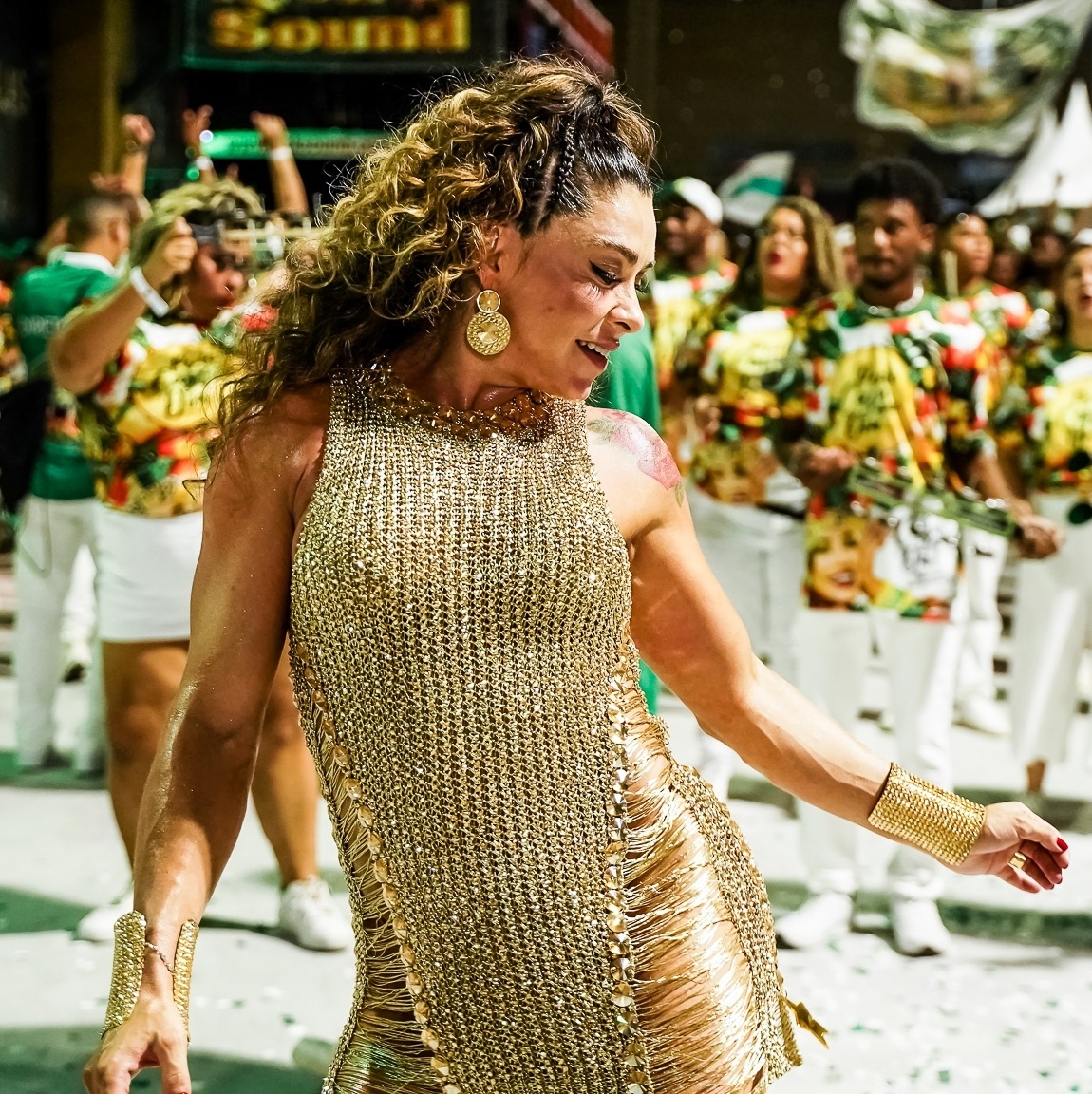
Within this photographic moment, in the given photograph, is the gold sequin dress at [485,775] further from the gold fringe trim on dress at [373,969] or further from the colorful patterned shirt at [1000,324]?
the colorful patterned shirt at [1000,324]

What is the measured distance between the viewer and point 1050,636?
5.28m

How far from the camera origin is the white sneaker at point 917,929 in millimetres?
4109

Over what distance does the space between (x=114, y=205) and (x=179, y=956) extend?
440cm

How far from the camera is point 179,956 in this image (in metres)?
1.48

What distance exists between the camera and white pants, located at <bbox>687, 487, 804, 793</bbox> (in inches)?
203

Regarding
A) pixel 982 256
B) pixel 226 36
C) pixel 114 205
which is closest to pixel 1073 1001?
pixel 114 205

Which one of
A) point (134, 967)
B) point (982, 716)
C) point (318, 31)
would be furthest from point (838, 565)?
point (318, 31)

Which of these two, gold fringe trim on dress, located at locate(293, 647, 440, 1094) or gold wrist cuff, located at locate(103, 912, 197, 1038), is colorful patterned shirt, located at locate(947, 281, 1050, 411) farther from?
gold wrist cuff, located at locate(103, 912, 197, 1038)

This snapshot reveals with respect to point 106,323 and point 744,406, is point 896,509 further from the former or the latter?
point 106,323

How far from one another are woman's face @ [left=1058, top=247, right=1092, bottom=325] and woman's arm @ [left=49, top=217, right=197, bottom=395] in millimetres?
2883

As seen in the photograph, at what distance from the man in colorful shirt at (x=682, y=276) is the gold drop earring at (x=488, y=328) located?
439 cm

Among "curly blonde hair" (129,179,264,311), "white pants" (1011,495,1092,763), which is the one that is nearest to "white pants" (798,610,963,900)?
"white pants" (1011,495,1092,763)

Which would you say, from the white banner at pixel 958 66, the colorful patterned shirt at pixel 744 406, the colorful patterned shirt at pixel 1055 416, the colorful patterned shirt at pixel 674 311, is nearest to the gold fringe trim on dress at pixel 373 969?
the colorful patterned shirt at pixel 744 406

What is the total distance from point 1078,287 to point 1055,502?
71cm
